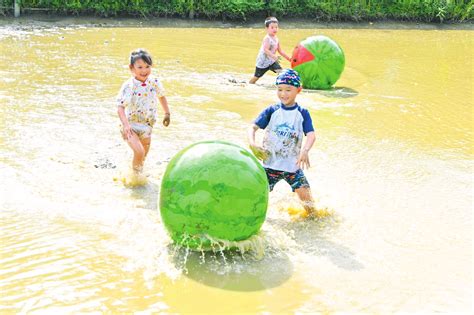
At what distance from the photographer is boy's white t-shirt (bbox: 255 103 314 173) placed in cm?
574

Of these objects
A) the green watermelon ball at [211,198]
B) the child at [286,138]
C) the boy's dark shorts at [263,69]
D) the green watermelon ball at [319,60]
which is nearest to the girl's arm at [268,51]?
the boy's dark shorts at [263,69]

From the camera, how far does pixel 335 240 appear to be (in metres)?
5.38

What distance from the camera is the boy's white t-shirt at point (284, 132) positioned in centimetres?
574

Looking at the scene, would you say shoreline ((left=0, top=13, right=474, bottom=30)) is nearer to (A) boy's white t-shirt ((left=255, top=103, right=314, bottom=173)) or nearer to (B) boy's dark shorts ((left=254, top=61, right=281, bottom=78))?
(B) boy's dark shorts ((left=254, top=61, right=281, bottom=78))

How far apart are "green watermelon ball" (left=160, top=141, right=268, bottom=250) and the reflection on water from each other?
0.83 ft

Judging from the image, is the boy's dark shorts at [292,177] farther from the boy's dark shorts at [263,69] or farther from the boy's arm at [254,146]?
the boy's dark shorts at [263,69]

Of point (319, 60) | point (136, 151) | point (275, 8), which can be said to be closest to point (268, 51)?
point (319, 60)

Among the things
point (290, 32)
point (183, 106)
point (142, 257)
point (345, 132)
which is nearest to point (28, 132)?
point (183, 106)

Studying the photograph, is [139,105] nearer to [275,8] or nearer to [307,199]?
[307,199]

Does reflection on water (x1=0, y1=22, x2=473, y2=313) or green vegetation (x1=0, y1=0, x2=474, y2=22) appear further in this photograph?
green vegetation (x1=0, y1=0, x2=474, y2=22)

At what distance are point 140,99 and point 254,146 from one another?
5.36ft

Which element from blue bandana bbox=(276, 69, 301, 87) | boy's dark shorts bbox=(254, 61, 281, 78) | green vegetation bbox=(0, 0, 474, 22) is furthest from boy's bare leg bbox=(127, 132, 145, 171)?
green vegetation bbox=(0, 0, 474, 22)

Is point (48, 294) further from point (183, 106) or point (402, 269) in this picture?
point (183, 106)

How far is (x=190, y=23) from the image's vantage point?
62.4ft
